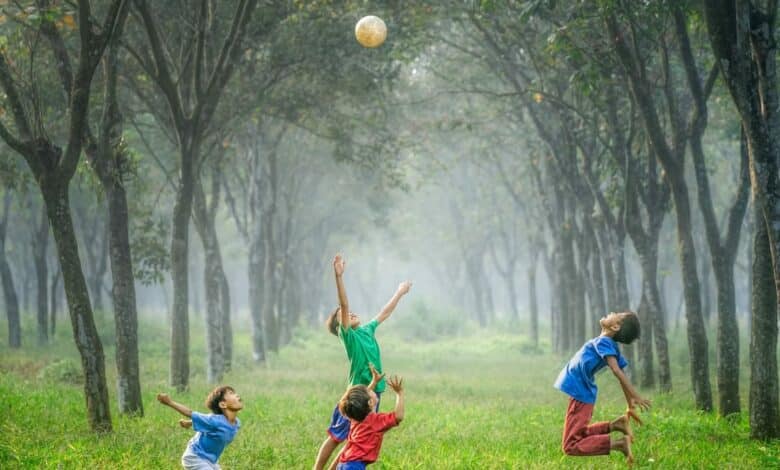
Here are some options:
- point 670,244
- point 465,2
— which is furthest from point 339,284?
point 670,244

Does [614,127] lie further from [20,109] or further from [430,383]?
[20,109]

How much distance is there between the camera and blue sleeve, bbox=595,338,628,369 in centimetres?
775

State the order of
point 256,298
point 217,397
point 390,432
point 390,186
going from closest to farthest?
point 217,397, point 390,432, point 390,186, point 256,298

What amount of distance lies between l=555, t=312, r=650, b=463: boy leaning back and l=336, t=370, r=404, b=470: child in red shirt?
8.32 ft

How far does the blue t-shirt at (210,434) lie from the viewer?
643cm

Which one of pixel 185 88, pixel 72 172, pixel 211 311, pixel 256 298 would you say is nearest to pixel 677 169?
pixel 72 172

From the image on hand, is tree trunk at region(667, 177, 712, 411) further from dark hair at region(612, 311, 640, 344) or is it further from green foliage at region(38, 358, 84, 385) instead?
green foliage at region(38, 358, 84, 385)

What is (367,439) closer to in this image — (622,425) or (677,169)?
(622,425)

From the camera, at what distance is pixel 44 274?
81.8ft

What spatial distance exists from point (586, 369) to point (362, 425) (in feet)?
9.00

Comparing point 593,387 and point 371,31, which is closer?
point 593,387

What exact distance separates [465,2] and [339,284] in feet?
36.6

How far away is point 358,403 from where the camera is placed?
615cm

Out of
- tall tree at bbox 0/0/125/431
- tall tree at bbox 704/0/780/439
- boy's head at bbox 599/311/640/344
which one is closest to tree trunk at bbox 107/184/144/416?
tall tree at bbox 0/0/125/431
